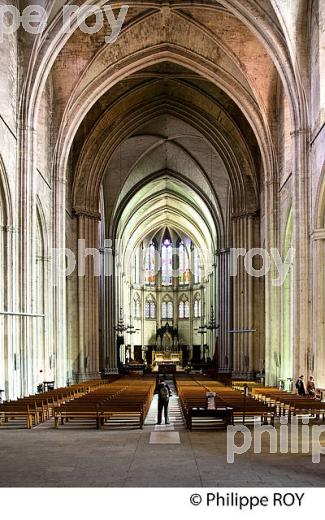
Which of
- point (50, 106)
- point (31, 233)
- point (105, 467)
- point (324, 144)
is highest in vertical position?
point (50, 106)

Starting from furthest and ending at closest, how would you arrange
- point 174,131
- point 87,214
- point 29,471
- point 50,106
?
point 174,131 < point 87,214 < point 50,106 < point 29,471

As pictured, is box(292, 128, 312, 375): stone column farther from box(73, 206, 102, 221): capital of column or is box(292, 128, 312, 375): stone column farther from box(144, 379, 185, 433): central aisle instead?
box(73, 206, 102, 221): capital of column

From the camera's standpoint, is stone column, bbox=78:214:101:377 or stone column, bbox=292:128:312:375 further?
stone column, bbox=78:214:101:377

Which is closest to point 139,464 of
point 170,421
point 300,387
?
point 170,421

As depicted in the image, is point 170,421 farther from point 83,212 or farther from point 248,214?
point 248,214

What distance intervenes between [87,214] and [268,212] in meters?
12.3

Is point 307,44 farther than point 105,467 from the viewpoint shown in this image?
Yes

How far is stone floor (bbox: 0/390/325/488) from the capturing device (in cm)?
988

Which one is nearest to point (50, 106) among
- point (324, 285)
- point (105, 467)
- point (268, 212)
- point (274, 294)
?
point (268, 212)

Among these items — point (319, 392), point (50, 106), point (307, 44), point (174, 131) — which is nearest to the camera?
point (319, 392)

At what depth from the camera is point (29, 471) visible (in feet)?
35.5

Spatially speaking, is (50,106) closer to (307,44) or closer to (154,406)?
(307,44)

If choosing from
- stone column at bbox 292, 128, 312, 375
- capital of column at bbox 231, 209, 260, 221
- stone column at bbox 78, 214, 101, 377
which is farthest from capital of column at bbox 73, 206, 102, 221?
stone column at bbox 292, 128, 312, 375

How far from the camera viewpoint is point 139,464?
11.4 meters
